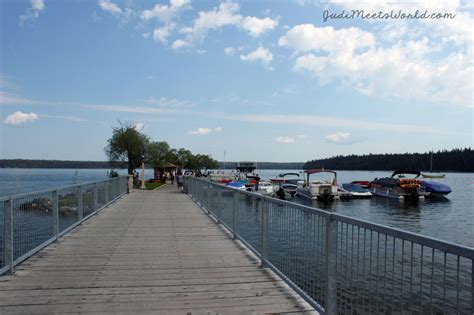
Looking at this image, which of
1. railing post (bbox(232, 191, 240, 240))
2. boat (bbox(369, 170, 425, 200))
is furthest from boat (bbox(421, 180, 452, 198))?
railing post (bbox(232, 191, 240, 240))

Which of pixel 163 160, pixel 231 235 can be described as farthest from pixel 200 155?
pixel 231 235

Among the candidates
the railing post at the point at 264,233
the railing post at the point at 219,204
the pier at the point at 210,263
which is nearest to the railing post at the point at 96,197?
the pier at the point at 210,263

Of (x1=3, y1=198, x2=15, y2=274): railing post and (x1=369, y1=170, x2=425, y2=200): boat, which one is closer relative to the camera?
(x1=3, y1=198, x2=15, y2=274): railing post

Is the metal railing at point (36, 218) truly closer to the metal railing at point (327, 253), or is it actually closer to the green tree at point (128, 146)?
the metal railing at point (327, 253)

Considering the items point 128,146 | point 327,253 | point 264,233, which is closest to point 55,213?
point 264,233

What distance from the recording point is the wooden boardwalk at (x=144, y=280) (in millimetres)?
4504

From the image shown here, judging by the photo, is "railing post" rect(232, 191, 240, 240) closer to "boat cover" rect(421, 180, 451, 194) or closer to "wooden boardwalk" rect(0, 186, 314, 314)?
"wooden boardwalk" rect(0, 186, 314, 314)

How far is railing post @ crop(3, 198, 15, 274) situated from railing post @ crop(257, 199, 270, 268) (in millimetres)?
3510

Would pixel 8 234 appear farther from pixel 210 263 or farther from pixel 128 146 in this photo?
pixel 128 146

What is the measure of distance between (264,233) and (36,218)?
3.89 meters

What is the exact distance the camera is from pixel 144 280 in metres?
5.52

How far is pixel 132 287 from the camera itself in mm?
5203

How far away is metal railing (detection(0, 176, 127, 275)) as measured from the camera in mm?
5684

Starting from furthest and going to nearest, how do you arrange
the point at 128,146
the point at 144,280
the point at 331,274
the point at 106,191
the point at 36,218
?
1. the point at 128,146
2. the point at 106,191
3. the point at 36,218
4. the point at 144,280
5. the point at 331,274
